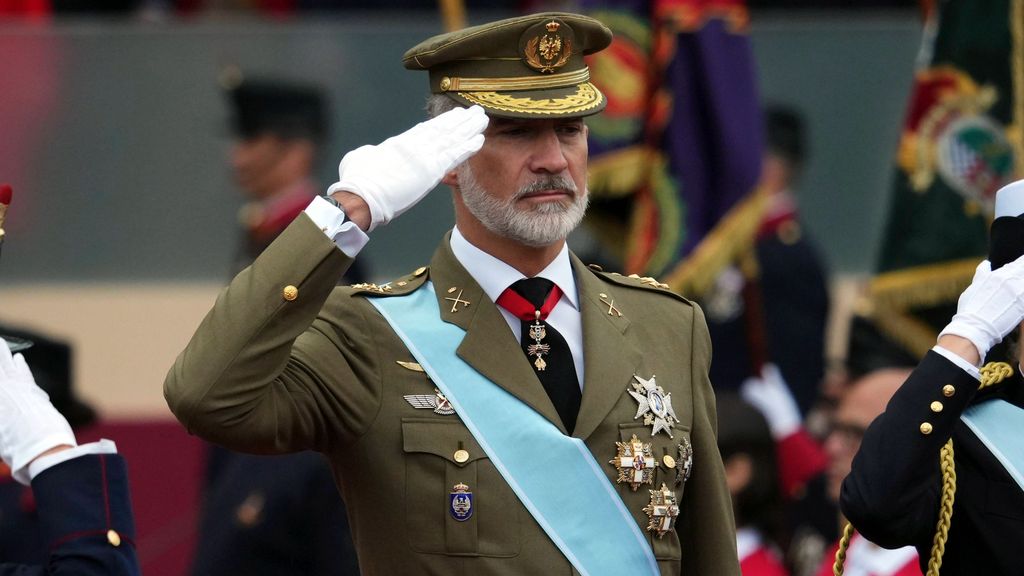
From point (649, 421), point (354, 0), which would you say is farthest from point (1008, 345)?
point (354, 0)

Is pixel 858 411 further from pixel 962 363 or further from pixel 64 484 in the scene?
pixel 64 484

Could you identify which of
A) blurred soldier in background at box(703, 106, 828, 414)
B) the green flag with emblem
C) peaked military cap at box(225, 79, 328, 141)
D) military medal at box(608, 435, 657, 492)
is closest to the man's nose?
military medal at box(608, 435, 657, 492)

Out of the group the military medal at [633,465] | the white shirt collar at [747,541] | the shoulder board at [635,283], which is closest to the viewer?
the military medal at [633,465]

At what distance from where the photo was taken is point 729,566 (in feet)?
13.9

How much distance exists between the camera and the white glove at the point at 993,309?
410 cm

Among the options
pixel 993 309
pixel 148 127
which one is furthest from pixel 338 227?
pixel 148 127

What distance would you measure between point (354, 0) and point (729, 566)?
5.78 metres

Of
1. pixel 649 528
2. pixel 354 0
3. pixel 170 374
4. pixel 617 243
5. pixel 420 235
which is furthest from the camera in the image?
pixel 354 0

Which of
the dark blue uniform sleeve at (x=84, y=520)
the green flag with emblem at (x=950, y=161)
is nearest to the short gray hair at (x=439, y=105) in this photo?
the dark blue uniform sleeve at (x=84, y=520)

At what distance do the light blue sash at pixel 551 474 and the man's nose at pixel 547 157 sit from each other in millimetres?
416

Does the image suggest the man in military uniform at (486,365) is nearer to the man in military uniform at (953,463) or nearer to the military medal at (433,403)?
the military medal at (433,403)

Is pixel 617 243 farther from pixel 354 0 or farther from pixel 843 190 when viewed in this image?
pixel 354 0

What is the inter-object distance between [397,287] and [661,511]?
0.69 meters

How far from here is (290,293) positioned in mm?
3818
